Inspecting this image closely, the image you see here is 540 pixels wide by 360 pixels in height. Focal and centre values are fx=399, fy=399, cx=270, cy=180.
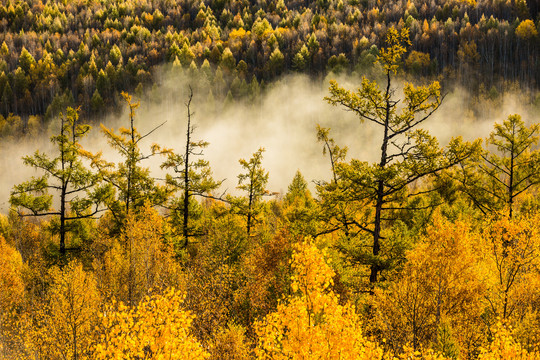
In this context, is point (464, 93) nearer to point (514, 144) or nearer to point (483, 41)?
point (483, 41)

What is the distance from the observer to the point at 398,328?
14.5 meters

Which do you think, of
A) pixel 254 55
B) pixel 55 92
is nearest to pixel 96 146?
pixel 55 92

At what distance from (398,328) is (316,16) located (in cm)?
16072

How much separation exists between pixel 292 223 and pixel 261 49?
5358 inches

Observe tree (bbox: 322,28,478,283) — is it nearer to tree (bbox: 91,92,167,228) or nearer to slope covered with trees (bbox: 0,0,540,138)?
tree (bbox: 91,92,167,228)

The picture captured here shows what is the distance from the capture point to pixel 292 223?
69.7 ft

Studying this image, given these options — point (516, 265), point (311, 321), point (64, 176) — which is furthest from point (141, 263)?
point (516, 265)

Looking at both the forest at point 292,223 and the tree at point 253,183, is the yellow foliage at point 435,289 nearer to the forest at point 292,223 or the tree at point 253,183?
the forest at point 292,223

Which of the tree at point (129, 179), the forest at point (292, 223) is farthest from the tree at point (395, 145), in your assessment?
the tree at point (129, 179)

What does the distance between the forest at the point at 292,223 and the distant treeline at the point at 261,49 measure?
3.20ft

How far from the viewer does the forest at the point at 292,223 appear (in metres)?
11.5

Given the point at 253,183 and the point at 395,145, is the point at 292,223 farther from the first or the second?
the point at 395,145

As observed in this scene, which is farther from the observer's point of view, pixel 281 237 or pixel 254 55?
pixel 254 55

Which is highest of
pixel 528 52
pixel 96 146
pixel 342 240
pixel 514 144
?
pixel 514 144
